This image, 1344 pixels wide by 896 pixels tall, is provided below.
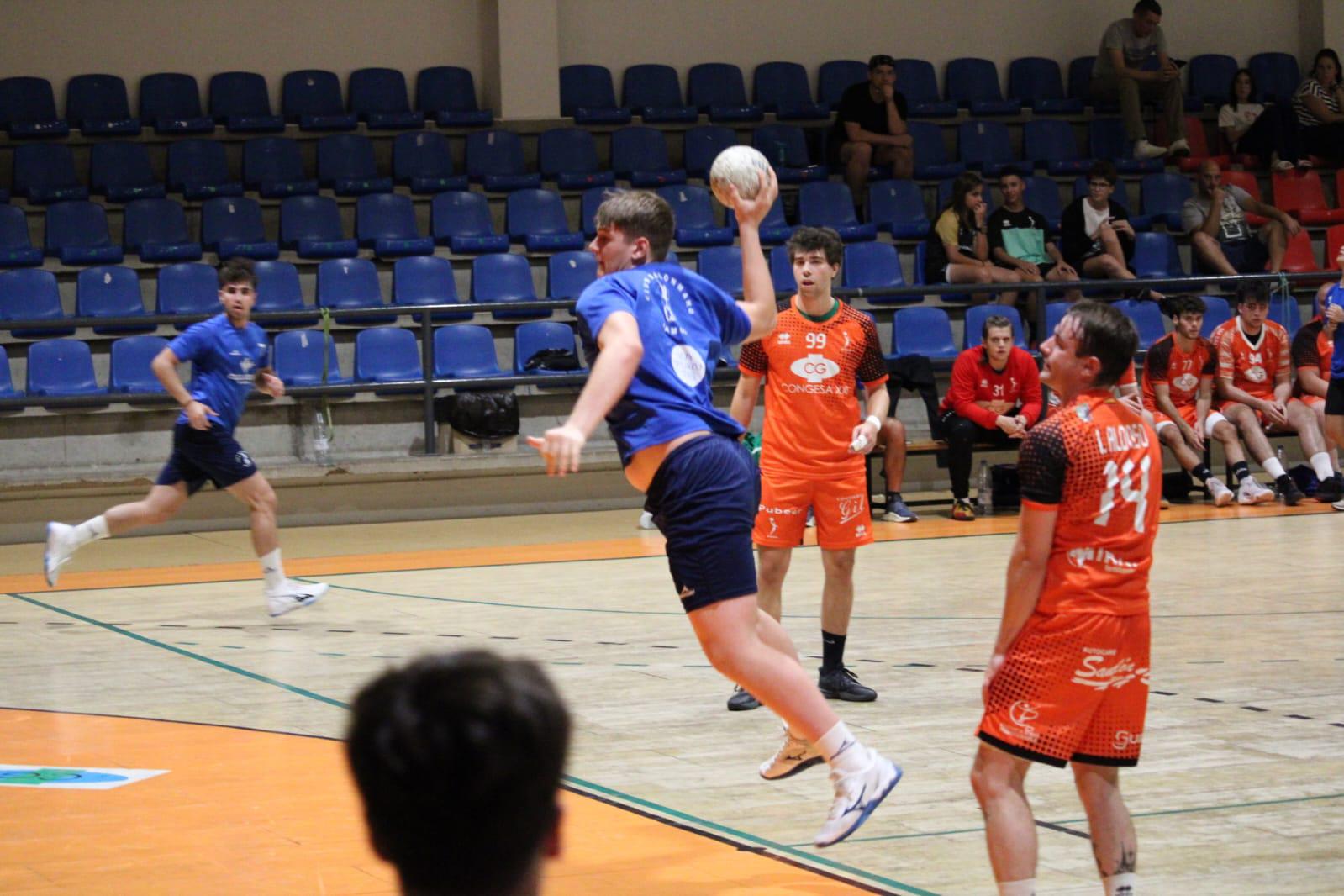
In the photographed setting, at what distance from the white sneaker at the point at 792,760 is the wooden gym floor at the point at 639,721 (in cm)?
8

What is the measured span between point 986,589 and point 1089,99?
11.0 m

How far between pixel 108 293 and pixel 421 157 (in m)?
3.58

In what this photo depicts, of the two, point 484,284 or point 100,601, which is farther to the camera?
point 484,284

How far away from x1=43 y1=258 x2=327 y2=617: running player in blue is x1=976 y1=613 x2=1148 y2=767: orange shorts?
226 inches

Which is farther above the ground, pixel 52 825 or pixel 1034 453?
pixel 1034 453

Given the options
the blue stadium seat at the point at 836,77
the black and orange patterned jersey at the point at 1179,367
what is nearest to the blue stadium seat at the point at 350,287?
the blue stadium seat at the point at 836,77

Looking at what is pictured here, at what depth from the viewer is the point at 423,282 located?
14078 millimetres

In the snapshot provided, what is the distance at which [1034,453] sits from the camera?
3508 millimetres

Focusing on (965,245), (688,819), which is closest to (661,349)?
(688,819)

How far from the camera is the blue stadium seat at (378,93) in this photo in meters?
16.4

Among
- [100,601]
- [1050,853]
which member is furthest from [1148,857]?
[100,601]

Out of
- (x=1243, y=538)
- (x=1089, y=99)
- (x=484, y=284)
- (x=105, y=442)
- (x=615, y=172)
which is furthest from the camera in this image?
(x=1089, y=99)

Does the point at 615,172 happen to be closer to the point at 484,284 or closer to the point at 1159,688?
the point at 484,284

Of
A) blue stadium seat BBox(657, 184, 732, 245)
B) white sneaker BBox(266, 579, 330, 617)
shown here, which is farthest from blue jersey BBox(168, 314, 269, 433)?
blue stadium seat BBox(657, 184, 732, 245)
